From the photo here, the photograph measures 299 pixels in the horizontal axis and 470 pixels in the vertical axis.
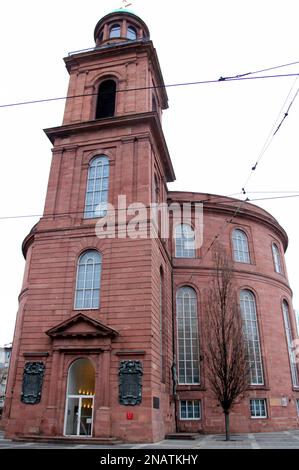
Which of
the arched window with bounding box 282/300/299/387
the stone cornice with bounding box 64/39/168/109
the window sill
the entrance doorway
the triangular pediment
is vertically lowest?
the entrance doorway

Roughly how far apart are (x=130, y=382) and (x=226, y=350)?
20.4 ft

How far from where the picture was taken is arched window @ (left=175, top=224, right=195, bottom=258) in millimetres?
29906

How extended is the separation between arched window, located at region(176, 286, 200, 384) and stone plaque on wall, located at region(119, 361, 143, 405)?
28.5ft

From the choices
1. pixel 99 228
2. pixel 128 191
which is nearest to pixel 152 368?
pixel 99 228

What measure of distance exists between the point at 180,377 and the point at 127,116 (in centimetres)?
1682

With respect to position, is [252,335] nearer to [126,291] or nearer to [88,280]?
[126,291]

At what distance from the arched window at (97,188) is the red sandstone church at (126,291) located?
7 centimetres

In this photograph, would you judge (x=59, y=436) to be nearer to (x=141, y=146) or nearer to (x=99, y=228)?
(x=99, y=228)

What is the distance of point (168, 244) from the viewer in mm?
29656

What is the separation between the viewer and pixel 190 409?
2528cm

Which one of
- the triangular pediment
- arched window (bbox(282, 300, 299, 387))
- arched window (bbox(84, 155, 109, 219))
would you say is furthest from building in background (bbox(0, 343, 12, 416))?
the triangular pediment

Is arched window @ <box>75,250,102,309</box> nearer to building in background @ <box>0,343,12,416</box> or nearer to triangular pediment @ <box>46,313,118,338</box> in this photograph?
triangular pediment @ <box>46,313,118,338</box>

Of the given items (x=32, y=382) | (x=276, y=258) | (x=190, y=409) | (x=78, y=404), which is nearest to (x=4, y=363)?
(x=276, y=258)

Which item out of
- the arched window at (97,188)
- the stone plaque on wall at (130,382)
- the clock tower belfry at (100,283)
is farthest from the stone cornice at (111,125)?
the stone plaque on wall at (130,382)
